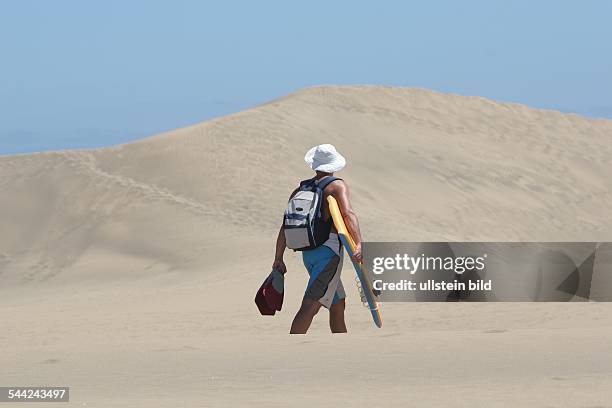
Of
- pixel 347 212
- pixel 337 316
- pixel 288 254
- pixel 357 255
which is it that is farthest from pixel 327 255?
pixel 288 254

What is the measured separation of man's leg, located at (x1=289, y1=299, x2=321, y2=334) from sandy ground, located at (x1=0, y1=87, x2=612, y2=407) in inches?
12.3

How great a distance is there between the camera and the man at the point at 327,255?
28.2 ft

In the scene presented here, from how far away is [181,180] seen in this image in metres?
26.4

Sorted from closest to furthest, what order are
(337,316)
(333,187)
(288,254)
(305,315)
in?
(333,187) → (305,315) → (337,316) → (288,254)

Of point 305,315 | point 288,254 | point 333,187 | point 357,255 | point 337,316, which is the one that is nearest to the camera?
point 357,255

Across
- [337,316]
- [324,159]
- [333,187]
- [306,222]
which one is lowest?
[337,316]

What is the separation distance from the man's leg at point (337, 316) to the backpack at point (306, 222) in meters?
0.61

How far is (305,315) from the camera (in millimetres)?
8844

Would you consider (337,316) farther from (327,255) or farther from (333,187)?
(333,187)

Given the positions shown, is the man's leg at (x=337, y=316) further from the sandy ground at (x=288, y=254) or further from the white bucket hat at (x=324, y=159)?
the white bucket hat at (x=324, y=159)

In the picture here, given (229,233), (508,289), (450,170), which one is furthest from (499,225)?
(508,289)

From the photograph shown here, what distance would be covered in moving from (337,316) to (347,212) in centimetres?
96


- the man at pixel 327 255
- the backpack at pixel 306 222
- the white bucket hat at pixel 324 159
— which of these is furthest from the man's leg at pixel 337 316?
the white bucket hat at pixel 324 159

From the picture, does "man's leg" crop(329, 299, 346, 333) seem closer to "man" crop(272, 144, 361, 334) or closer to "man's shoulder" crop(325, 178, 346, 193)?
"man" crop(272, 144, 361, 334)
